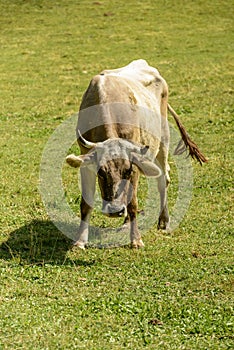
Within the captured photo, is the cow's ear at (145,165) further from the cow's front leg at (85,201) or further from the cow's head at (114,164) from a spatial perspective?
the cow's front leg at (85,201)

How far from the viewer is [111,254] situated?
30.3 feet

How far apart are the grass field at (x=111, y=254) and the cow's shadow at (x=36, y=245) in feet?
0.05

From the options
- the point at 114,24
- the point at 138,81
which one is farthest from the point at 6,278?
the point at 114,24

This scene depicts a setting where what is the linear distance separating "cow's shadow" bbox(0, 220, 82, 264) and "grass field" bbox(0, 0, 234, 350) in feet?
0.05

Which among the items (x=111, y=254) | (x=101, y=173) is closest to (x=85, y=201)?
(x=111, y=254)

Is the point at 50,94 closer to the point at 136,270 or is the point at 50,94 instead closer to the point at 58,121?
the point at 58,121

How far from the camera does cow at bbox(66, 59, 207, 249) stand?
854cm

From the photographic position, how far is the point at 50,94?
2173 centimetres

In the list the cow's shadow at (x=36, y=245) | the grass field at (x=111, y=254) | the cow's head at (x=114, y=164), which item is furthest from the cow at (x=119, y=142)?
the grass field at (x=111, y=254)

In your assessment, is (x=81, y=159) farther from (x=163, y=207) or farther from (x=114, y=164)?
(x=163, y=207)

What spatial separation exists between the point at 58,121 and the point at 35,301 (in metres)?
10.9

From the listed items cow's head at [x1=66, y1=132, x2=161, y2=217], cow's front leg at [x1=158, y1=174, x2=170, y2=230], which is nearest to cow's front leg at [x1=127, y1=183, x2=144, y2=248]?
cow's head at [x1=66, y1=132, x2=161, y2=217]

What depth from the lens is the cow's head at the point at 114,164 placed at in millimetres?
8484

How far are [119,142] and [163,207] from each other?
2531mm
